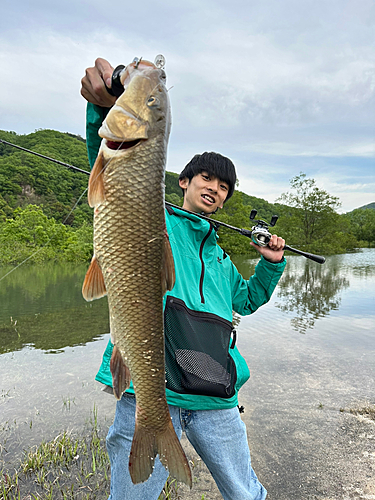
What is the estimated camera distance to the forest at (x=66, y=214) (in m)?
24.8

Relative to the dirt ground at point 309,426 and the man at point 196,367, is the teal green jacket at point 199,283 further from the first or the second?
the dirt ground at point 309,426

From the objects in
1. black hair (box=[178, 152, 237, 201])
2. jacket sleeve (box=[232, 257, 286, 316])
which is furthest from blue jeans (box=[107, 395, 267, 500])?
black hair (box=[178, 152, 237, 201])

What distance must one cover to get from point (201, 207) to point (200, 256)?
1.70ft

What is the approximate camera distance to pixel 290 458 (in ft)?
13.4

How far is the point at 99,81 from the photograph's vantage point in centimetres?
181

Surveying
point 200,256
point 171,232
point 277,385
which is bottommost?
point 277,385

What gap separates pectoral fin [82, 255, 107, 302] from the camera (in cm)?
161

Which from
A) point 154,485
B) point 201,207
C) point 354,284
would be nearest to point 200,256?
point 201,207

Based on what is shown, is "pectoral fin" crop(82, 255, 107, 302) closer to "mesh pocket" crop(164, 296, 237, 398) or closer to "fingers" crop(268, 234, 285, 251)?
"mesh pocket" crop(164, 296, 237, 398)

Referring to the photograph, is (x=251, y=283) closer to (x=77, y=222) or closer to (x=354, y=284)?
(x=354, y=284)

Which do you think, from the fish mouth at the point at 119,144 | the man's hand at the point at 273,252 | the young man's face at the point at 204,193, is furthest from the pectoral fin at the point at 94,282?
the man's hand at the point at 273,252

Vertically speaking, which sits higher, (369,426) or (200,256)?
(200,256)

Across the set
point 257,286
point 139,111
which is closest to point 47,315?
point 257,286

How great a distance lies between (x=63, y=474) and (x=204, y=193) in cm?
331
